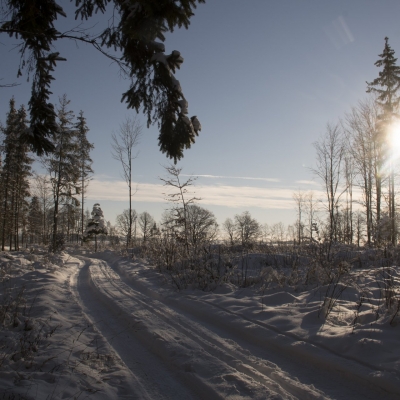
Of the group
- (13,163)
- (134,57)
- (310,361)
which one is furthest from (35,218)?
(310,361)

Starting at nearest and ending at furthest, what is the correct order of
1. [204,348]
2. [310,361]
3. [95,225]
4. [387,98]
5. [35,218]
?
[310,361] < [204,348] < [387,98] < [95,225] < [35,218]

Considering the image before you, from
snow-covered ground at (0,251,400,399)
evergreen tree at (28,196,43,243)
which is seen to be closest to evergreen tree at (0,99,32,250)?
evergreen tree at (28,196,43,243)

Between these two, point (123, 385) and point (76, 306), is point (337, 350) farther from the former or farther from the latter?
point (76, 306)

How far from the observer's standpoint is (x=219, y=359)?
3.09 metres

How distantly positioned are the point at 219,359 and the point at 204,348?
0.31m

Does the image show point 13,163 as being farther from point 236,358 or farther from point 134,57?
point 236,358

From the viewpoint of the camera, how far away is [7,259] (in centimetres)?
955

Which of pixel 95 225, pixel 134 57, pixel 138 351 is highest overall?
pixel 134 57

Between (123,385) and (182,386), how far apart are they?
1.81 ft

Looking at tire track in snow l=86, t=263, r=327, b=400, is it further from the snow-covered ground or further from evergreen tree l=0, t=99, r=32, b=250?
evergreen tree l=0, t=99, r=32, b=250

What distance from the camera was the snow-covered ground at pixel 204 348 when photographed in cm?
253

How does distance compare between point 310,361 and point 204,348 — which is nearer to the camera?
point 310,361

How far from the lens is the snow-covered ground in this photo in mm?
2527

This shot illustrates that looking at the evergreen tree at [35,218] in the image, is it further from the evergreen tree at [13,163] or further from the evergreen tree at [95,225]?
the evergreen tree at [95,225]
